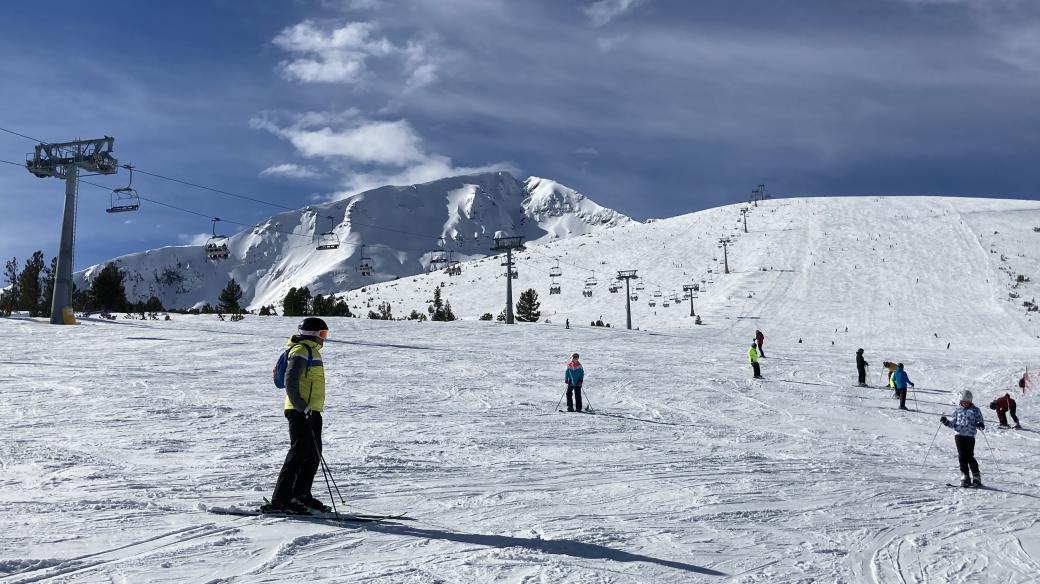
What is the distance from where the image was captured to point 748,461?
450 inches

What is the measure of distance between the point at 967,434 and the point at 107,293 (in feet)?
189

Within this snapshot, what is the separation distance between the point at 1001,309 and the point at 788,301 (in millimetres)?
14062

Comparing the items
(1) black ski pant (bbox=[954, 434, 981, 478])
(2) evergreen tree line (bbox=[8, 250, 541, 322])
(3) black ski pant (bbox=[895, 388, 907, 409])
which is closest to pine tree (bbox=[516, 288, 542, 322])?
(2) evergreen tree line (bbox=[8, 250, 541, 322])

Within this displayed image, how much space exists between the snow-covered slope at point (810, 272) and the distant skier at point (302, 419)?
1536 inches

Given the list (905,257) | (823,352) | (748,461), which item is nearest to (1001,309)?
(905,257)

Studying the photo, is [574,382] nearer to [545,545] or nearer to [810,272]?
[545,545]

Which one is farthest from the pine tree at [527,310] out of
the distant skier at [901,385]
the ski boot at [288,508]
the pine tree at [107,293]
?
the ski boot at [288,508]

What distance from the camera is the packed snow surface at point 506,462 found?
5.98 metres

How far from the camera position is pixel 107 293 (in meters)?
54.6

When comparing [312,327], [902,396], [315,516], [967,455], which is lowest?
[315,516]

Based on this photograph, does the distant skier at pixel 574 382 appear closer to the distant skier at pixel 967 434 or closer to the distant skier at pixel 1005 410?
the distant skier at pixel 967 434

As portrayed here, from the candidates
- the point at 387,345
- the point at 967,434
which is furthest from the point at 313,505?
the point at 387,345

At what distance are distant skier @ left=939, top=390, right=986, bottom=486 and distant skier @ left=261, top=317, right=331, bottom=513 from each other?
866 centimetres

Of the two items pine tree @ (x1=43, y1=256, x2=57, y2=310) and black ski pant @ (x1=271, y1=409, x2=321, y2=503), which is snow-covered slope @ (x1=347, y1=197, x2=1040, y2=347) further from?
black ski pant @ (x1=271, y1=409, x2=321, y2=503)
